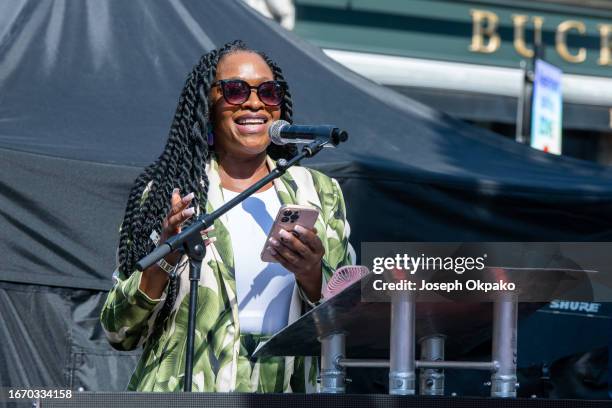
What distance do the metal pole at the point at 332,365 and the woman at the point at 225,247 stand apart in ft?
0.89

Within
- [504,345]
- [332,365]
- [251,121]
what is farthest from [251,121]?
[504,345]

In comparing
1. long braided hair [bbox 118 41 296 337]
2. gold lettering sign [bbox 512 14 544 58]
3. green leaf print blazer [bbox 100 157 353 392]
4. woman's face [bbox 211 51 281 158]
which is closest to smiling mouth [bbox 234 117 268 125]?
woman's face [bbox 211 51 281 158]

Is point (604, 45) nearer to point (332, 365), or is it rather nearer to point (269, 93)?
point (269, 93)

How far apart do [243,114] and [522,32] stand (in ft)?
35.4

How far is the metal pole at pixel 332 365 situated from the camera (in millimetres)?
3088

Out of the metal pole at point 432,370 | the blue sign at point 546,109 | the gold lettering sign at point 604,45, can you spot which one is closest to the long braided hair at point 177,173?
the metal pole at point 432,370

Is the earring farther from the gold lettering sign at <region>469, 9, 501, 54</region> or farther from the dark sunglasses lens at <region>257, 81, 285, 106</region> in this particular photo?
the gold lettering sign at <region>469, 9, 501, 54</region>

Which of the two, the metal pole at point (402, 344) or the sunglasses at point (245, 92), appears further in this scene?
the sunglasses at point (245, 92)

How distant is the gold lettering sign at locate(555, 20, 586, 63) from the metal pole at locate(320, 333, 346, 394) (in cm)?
1158

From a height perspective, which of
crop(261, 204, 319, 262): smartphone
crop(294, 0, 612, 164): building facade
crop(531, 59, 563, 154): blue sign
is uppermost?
crop(294, 0, 612, 164): building facade

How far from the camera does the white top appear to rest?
11.5 ft

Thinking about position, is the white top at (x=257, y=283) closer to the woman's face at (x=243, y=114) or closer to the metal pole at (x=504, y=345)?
the woman's face at (x=243, y=114)

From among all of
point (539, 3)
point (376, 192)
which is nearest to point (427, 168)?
point (376, 192)

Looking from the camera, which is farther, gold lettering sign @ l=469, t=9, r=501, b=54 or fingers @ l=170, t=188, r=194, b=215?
gold lettering sign @ l=469, t=9, r=501, b=54
